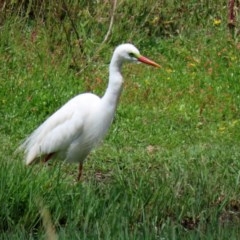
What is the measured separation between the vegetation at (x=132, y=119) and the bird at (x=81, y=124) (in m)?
0.13

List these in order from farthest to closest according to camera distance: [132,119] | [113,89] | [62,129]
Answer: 1. [132,119]
2. [62,129]
3. [113,89]

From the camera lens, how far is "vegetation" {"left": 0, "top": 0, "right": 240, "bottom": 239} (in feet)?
18.4

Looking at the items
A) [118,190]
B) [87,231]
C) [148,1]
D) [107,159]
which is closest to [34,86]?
[107,159]

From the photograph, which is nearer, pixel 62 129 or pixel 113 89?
pixel 113 89

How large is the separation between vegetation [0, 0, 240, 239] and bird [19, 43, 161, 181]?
130mm

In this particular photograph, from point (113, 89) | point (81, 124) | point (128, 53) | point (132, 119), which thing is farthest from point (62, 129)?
point (132, 119)

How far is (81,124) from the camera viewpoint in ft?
22.0

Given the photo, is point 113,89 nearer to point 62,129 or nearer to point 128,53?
point 128,53

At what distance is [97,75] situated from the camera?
31.1ft

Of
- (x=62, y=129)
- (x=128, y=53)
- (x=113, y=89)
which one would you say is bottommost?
(x=62, y=129)

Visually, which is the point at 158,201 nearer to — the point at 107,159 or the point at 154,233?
the point at 154,233

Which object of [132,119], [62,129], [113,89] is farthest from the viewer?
[132,119]

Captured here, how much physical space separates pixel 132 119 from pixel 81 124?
68.8 inches

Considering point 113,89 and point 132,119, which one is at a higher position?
point 113,89
